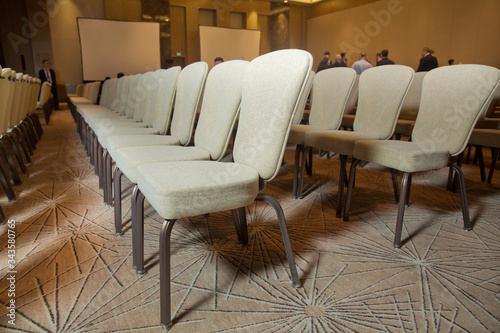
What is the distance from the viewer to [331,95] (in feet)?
8.75

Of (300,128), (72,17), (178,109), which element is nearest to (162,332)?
(178,109)

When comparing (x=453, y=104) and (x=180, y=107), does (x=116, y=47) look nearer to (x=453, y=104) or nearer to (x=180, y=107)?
(x=180, y=107)

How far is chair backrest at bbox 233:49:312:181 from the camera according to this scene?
1.13 meters

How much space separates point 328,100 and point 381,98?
53cm

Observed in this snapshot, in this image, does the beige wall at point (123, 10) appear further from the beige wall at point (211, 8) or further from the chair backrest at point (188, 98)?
the chair backrest at point (188, 98)

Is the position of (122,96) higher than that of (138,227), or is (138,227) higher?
(122,96)

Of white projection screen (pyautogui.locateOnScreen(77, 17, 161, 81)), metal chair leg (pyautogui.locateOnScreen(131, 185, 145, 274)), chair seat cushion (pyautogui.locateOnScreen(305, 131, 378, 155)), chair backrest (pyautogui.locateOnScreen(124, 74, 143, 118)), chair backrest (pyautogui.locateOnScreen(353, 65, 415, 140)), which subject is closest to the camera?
metal chair leg (pyautogui.locateOnScreen(131, 185, 145, 274))

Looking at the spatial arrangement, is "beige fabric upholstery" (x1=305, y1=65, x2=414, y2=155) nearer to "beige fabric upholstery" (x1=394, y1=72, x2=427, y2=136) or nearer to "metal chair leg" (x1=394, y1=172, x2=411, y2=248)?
"metal chair leg" (x1=394, y1=172, x2=411, y2=248)

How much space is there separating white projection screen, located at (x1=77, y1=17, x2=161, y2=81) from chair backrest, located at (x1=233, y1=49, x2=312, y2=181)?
11.4 meters

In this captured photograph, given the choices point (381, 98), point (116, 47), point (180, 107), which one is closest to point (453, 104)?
point (381, 98)

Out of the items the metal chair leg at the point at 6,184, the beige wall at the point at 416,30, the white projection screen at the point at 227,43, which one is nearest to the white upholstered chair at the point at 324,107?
the metal chair leg at the point at 6,184

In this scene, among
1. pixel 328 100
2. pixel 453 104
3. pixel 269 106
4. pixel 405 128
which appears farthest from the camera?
pixel 405 128

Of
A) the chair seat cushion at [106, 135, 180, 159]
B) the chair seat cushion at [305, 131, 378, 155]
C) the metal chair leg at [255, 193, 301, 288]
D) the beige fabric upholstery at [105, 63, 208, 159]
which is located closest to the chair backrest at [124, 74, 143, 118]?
the beige fabric upholstery at [105, 63, 208, 159]

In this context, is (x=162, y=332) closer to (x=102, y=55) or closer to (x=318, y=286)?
(x=318, y=286)
